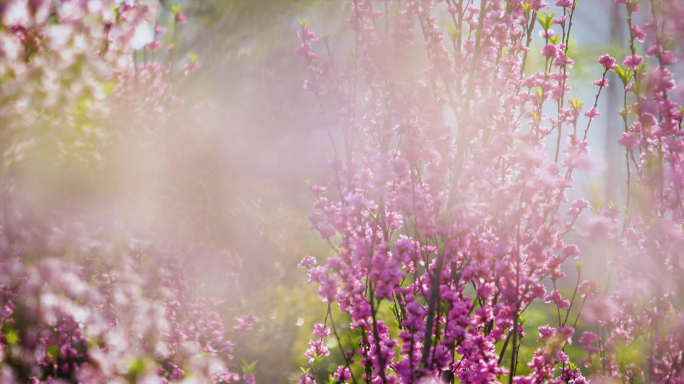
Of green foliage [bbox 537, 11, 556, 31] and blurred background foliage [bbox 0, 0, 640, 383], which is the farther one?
blurred background foliage [bbox 0, 0, 640, 383]

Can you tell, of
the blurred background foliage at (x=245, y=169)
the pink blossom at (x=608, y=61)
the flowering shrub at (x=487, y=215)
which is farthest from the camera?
the blurred background foliage at (x=245, y=169)

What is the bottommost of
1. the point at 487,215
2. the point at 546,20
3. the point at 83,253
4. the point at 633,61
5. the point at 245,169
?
the point at 487,215

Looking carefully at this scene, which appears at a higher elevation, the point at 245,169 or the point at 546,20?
the point at 245,169

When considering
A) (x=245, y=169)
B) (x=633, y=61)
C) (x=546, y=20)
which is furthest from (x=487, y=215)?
(x=245, y=169)

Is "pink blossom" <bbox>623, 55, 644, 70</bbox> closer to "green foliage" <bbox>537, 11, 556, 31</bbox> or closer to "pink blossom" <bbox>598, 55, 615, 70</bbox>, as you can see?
"pink blossom" <bbox>598, 55, 615, 70</bbox>

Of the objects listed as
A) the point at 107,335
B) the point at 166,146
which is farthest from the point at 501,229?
the point at 166,146

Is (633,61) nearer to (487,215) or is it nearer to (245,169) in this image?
(487,215)

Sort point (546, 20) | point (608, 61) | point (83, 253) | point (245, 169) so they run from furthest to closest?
point (245, 169) < point (83, 253) < point (608, 61) < point (546, 20)

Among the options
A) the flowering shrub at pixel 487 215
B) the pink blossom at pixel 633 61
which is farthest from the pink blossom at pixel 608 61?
the pink blossom at pixel 633 61

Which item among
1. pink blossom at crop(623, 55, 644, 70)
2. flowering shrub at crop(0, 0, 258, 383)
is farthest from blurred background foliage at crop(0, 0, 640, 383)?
pink blossom at crop(623, 55, 644, 70)

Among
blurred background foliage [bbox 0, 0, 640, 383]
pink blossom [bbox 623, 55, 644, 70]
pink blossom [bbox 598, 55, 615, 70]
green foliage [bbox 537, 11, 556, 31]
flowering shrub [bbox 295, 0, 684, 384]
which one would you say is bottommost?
flowering shrub [bbox 295, 0, 684, 384]

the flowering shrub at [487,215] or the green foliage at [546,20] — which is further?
the green foliage at [546,20]

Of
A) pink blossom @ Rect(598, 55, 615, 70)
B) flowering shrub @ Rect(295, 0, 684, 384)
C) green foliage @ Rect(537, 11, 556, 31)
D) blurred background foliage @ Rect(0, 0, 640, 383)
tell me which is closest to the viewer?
flowering shrub @ Rect(295, 0, 684, 384)

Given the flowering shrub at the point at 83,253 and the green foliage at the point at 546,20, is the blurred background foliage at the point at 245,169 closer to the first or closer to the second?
the flowering shrub at the point at 83,253
